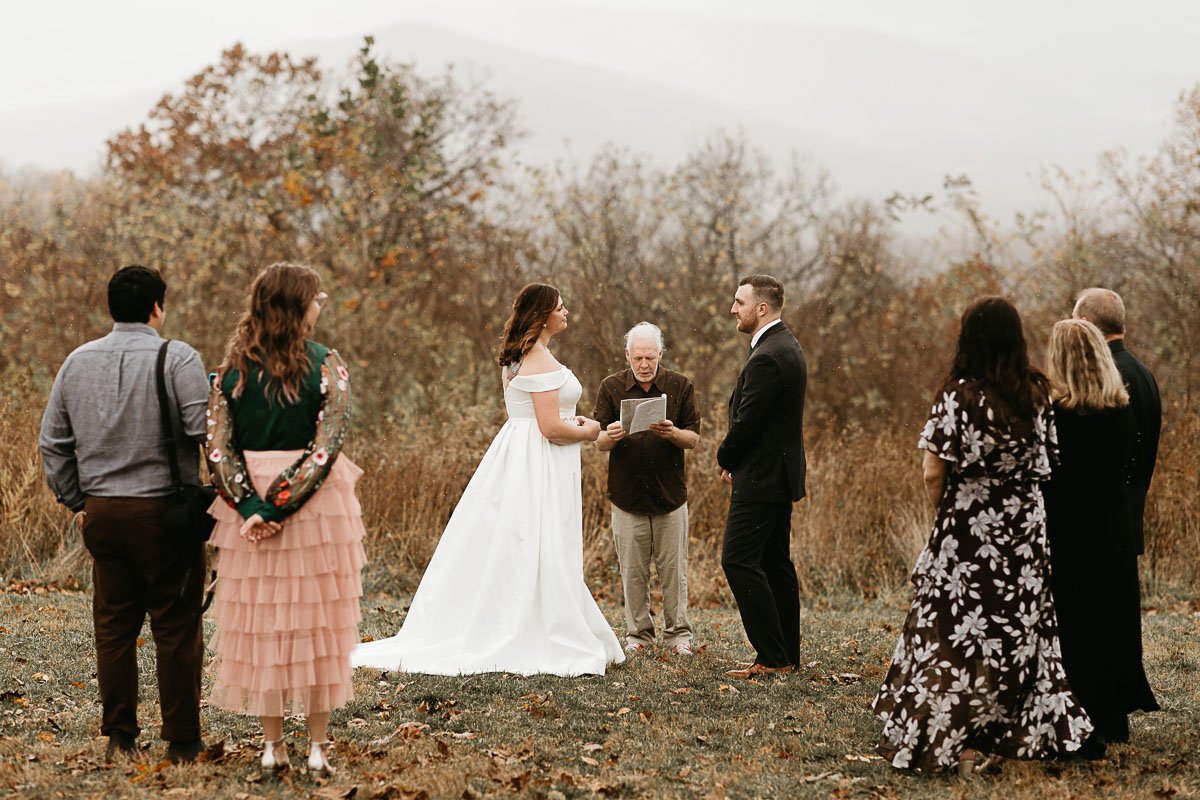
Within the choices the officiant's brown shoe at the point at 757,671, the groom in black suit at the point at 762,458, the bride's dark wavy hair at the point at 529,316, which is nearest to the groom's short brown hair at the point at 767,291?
the groom in black suit at the point at 762,458

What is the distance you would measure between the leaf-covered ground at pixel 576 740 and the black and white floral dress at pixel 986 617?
0.18m

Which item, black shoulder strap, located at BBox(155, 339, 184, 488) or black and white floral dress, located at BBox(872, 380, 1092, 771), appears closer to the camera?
black shoulder strap, located at BBox(155, 339, 184, 488)

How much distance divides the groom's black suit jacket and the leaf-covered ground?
1154mm

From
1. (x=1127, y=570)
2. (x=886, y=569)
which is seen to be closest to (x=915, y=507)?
(x=886, y=569)

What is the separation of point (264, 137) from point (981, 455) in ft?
79.7

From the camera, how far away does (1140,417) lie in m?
5.96

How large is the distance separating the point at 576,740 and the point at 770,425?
222cm

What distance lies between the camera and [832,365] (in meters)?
17.5

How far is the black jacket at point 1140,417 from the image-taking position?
5910 millimetres

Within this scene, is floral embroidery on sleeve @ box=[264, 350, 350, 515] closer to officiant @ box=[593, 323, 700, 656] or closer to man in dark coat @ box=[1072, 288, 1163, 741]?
officiant @ box=[593, 323, 700, 656]

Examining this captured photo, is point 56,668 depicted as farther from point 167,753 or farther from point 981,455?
point 981,455

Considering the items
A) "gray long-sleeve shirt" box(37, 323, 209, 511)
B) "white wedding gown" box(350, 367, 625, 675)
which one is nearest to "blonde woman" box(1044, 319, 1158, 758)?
"white wedding gown" box(350, 367, 625, 675)

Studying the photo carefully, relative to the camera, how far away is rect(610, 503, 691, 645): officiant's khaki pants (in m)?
7.99

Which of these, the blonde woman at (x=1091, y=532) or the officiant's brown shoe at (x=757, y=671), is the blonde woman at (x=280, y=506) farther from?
the blonde woman at (x=1091, y=532)
